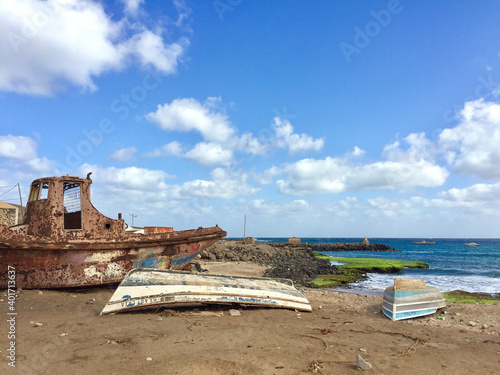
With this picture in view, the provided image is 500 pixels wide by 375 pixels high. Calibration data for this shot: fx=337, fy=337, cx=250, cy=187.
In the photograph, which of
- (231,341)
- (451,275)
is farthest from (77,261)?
(451,275)

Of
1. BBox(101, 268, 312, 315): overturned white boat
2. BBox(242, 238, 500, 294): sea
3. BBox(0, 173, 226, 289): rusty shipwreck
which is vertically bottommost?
BBox(242, 238, 500, 294): sea

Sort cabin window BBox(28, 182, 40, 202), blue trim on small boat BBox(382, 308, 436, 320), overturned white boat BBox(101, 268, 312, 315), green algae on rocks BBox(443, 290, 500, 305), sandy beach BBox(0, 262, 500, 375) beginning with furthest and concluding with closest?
green algae on rocks BBox(443, 290, 500, 305)
cabin window BBox(28, 182, 40, 202)
blue trim on small boat BBox(382, 308, 436, 320)
overturned white boat BBox(101, 268, 312, 315)
sandy beach BBox(0, 262, 500, 375)

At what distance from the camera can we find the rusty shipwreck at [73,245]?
7777 mm

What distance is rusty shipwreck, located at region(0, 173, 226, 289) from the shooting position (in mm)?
7777

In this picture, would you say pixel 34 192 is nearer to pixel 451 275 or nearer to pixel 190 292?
pixel 190 292

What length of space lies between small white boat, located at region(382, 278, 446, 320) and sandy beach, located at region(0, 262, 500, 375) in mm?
228

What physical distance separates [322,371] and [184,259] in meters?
6.57

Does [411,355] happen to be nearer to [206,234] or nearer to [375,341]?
[375,341]

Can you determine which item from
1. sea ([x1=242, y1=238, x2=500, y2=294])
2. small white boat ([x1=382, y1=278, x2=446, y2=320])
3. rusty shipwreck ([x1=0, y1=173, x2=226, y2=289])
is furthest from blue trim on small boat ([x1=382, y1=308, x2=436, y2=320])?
sea ([x1=242, y1=238, x2=500, y2=294])

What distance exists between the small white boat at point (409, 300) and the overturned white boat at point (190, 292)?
1929 millimetres

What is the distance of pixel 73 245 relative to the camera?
7.95m

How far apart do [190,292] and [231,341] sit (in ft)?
7.07

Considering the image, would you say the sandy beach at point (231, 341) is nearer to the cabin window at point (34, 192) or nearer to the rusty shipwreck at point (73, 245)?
the rusty shipwreck at point (73, 245)

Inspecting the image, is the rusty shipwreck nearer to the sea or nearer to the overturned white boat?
the overturned white boat
